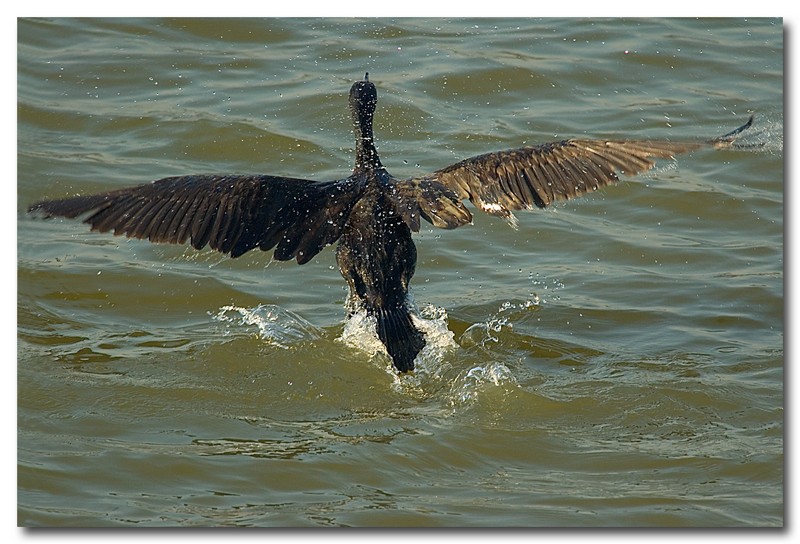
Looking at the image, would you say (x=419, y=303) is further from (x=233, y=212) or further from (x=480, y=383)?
(x=233, y=212)

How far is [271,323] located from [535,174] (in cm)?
174

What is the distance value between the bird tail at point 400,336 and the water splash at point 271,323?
2.53 feet

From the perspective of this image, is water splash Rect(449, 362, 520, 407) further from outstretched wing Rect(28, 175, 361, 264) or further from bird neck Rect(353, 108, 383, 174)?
bird neck Rect(353, 108, 383, 174)

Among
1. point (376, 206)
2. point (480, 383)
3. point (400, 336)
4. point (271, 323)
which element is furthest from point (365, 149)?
point (480, 383)

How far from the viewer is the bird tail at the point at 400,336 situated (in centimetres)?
584

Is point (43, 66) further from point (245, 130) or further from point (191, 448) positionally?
point (191, 448)

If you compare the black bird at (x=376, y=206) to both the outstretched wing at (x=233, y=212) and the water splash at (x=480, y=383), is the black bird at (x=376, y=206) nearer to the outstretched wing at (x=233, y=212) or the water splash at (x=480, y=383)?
the outstretched wing at (x=233, y=212)

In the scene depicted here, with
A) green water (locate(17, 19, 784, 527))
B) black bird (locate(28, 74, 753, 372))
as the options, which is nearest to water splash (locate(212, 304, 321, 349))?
green water (locate(17, 19, 784, 527))

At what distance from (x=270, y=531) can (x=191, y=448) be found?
857mm

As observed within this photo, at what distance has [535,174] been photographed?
6.06 metres

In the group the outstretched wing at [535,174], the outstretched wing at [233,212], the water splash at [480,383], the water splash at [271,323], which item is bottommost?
the water splash at [480,383]

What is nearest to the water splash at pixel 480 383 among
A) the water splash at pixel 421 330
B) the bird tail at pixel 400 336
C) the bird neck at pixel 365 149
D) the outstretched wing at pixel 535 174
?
the water splash at pixel 421 330

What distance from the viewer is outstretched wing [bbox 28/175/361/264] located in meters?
5.72

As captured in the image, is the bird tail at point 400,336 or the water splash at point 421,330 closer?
the bird tail at point 400,336
